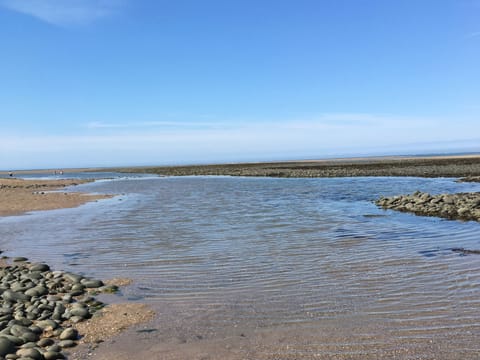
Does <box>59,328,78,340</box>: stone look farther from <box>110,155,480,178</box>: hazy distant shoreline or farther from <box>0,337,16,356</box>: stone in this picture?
<box>110,155,480,178</box>: hazy distant shoreline

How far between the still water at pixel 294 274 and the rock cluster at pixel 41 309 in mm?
911

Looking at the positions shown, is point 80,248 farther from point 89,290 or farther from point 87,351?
point 87,351

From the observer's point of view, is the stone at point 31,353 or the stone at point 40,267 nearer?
the stone at point 31,353

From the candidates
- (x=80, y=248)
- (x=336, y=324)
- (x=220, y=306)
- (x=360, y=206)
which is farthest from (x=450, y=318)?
(x=360, y=206)

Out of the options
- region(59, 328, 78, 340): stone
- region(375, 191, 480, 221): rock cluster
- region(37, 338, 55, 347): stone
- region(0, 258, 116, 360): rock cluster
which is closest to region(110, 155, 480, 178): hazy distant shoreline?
region(375, 191, 480, 221): rock cluster

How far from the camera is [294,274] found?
9.99 m

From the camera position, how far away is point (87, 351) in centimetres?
623

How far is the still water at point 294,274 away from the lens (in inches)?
255

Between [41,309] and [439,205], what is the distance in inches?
743

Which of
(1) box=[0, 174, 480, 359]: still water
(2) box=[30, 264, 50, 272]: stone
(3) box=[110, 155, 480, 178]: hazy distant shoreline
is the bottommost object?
(1) box=[0, 174, 480, 359]: still water

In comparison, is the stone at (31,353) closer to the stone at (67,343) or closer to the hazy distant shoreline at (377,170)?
the stone at (67,343)

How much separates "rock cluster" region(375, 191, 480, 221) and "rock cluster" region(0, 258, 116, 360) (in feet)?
52.5

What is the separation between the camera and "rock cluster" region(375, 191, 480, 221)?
18.6 m

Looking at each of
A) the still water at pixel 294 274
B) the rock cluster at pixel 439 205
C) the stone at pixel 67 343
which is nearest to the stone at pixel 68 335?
the stone at pixel 67 343
